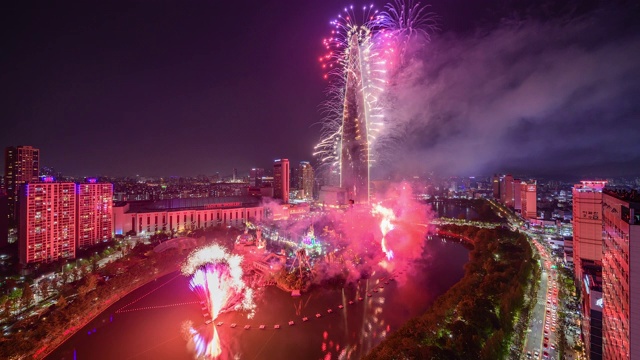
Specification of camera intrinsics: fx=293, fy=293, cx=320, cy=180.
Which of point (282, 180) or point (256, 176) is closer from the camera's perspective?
point (282, 180)

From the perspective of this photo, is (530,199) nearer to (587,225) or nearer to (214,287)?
(587,225)

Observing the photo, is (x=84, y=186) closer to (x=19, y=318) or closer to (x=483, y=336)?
(x=19, y=318)

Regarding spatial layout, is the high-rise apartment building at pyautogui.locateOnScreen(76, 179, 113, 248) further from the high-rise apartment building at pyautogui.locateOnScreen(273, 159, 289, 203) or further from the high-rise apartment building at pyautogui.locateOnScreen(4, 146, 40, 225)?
the high-rise apartment building at pyautogui.locateOnScreen(273, 159, 289, 203)

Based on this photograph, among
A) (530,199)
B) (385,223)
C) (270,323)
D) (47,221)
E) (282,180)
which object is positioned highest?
(282,180)

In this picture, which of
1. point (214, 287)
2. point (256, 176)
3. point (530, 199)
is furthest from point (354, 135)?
point (256, 176)

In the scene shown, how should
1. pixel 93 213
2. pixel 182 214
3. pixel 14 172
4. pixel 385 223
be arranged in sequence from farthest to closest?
pixel 182 214 < pixel 385 223 < pixel 14 172 < pixel 93 213

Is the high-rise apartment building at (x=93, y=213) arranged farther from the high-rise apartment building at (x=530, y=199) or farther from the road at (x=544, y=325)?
the high-rise apartment building at (x=530, y=199)

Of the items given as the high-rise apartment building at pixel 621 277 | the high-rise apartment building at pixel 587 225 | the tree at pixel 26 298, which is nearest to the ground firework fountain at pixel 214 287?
the tree at pixel 26 298
